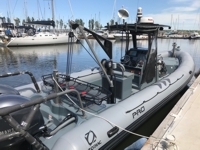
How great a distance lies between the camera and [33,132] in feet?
8.04

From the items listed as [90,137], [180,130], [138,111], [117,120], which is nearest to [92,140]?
[90,137]

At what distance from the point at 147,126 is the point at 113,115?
6.71ft

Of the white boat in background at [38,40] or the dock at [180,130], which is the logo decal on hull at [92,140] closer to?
the dock at [180,130]

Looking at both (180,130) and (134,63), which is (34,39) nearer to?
(134,63)

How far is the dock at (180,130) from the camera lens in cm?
266

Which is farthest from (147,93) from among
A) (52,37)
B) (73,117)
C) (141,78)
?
(52,37)

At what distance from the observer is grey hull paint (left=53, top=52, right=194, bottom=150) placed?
8.57 feet

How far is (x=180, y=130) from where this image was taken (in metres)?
A: 3.12

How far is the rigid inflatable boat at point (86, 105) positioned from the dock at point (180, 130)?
71 cm

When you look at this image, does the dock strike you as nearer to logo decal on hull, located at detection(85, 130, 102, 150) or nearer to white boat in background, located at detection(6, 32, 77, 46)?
logo decal on hull, located at detection(85, 130, 102, 150)

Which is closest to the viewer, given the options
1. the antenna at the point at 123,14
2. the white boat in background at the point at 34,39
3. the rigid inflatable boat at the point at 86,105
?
the rigid inflatable boat at the point at 86,105

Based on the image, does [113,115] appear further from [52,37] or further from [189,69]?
[52,37]

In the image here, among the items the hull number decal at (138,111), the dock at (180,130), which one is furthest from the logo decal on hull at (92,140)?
the hull number decal at (138,111)

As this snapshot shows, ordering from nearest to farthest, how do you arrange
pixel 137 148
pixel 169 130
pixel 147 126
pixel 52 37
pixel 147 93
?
pixel 137 148, pixel 169 130, pixel 147 93, pixel 147 126, pixel 52 37
